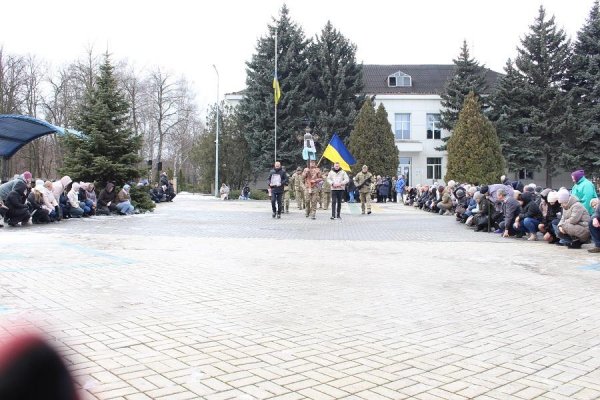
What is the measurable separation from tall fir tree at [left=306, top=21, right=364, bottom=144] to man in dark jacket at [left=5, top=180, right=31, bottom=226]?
32.3 meters

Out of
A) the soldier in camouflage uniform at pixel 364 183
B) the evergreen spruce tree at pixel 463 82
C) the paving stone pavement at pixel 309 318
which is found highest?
the evergreen spruce tree at pixel 463 82

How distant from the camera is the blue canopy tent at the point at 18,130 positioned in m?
24.6

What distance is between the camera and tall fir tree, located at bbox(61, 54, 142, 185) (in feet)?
69.0

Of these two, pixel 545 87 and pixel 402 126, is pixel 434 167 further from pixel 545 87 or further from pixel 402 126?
pixel 545 87

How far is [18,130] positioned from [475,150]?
30.4m

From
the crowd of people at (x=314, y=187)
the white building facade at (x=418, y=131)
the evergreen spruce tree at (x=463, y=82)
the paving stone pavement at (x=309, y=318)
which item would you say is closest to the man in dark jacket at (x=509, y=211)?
the paving stone pavement at (x=309, y=318)

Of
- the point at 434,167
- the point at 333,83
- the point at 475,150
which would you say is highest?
the point at 333,83

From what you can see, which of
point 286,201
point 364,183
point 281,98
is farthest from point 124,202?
point 281,98

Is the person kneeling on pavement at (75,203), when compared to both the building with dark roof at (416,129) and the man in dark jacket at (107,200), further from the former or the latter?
the building with dark roof at (416,129)

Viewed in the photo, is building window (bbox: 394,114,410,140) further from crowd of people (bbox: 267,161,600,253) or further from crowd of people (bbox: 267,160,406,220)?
crowd of people (bbox: 267,161,600,253)

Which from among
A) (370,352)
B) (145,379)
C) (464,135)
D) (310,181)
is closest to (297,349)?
(370,352)

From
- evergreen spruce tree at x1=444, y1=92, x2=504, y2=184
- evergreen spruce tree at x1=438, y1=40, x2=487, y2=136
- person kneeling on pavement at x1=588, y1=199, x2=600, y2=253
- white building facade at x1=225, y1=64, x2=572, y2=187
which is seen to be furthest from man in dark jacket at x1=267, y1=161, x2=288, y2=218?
white building facade at x1=225, y1=64, x2=572, y2=187

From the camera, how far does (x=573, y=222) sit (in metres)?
12.9

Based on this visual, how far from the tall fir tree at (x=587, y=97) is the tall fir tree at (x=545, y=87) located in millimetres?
749
